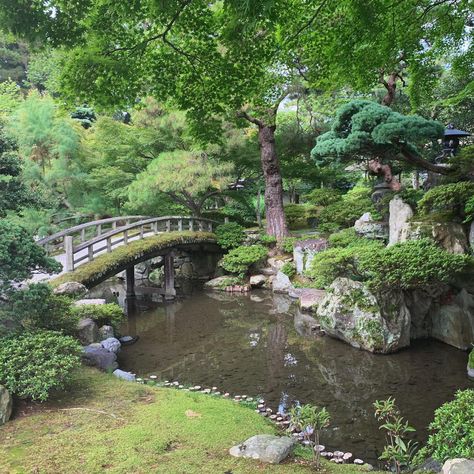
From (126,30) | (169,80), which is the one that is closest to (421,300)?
(169,80)

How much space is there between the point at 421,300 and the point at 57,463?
832 cm

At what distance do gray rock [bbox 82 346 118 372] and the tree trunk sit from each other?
1124 cm

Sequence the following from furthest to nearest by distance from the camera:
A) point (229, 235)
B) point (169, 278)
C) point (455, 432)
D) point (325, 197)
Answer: point (325, 197) → point (229, 235) → point (169, 278) → point (455, 432)

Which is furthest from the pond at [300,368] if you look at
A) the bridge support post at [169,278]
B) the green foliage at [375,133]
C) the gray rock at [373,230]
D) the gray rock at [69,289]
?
the green foliage at [375,133]

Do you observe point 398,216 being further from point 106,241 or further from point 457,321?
point 106,241

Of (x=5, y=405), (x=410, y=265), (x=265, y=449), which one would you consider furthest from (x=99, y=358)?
(x=410, y=265)

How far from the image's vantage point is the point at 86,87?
18.6 feet

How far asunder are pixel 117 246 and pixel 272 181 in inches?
282

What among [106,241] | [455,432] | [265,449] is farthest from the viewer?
[106,241]

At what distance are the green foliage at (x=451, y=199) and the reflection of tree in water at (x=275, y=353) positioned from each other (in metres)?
4.77

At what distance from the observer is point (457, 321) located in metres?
9.14

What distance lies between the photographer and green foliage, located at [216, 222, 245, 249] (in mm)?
18297

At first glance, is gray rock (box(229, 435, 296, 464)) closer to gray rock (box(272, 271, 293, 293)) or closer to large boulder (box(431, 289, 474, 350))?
large boulder (box(431, 289, 474, 350))

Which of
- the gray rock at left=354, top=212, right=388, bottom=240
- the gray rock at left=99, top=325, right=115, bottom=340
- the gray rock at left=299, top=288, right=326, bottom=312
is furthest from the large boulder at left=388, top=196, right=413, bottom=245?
the gray rock at left=99, top=325, right=115, bottom=340
